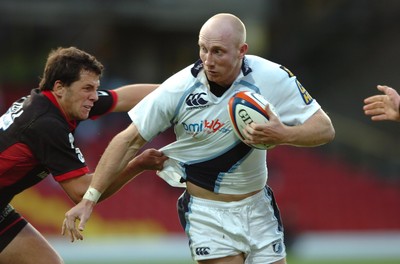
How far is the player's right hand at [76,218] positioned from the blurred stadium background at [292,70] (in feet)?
30.3

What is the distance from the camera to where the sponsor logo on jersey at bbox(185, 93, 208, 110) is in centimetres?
775

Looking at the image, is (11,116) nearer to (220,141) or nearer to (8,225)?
(8,225)

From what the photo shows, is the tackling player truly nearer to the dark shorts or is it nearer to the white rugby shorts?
the dark shorts

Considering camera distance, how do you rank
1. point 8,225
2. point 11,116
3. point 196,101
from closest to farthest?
1. point 196,101
2. point 11,116
3. point 8,225

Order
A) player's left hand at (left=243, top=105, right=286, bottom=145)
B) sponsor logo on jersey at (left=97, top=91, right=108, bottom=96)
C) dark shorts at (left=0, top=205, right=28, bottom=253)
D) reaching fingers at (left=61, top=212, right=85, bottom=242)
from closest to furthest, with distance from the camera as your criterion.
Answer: player's left hand at (left=243, top=105, right=286, bottom=145) → reaching fingers at (left=61, top=212, right=85, bottom=242) → dark shorts at (left=0, top=205, right=28, bottom=253) → sponsor logo on jersey at (left=97, top=91, right=108, bottom=96)

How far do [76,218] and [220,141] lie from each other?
4.39ft

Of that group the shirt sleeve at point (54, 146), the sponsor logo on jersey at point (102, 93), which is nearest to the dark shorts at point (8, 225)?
the shirt sleeve at point (54, 146)

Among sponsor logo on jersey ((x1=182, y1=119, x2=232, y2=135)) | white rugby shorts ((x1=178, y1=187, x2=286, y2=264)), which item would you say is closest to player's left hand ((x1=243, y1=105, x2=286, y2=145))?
sponsor logo on jersey ((x1=182, y1=119, x2=232, y2=135))

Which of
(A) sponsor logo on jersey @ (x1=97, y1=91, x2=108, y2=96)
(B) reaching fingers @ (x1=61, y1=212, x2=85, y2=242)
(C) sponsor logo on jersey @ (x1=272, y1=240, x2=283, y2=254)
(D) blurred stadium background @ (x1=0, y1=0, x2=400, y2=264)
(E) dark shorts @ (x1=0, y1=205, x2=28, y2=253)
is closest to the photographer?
(B) reaching fingers @ (x1=61, y1=212, x2=85, y2=242)

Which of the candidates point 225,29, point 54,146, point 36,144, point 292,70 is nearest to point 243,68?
point 225,29

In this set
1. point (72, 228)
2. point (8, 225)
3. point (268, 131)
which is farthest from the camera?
point (8, 225)

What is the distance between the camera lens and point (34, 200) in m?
19.8

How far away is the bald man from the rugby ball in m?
Result: 0.08

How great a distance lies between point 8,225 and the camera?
8289 millimetres
